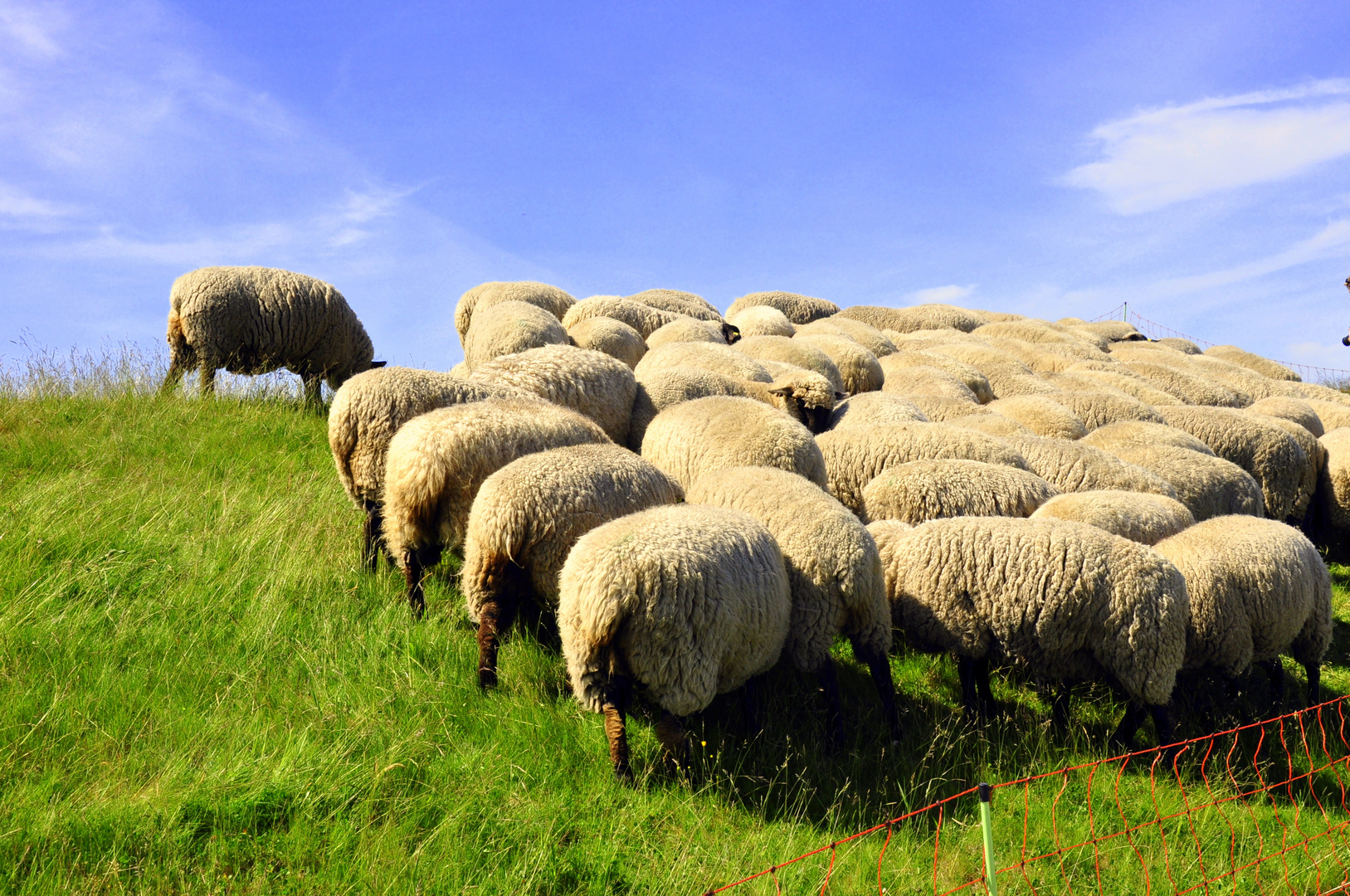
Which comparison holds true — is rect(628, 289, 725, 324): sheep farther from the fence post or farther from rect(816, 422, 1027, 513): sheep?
the fence post

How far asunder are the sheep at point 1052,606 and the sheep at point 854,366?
5.85 m

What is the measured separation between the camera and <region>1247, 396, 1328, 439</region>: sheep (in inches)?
478

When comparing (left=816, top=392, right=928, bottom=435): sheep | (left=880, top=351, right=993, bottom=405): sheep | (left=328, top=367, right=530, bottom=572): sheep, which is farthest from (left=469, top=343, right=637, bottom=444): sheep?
(left=880, top=351, right=993, bottom=405): sheep

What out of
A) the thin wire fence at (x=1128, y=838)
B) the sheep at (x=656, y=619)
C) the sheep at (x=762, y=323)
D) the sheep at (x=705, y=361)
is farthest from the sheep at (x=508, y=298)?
the thin wire fence at (x=1128, y=838)

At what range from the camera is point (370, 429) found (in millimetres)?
6418

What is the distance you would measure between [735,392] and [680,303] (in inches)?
259

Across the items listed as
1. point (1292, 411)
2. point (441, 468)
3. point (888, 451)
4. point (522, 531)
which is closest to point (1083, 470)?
point (888, 451)

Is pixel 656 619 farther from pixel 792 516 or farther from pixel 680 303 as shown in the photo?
pixel 680 303

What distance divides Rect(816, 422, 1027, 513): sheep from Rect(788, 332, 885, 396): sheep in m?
3.68

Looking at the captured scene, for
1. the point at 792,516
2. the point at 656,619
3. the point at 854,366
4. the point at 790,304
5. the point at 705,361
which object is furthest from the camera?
the point at 790,304

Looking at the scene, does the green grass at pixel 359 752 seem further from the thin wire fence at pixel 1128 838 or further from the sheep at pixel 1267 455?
the sheep at pixel 1267 455

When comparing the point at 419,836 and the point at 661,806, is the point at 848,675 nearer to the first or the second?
the point at 661,806

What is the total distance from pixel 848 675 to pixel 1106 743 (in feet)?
5.07

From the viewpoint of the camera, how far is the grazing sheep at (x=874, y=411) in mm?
8625
